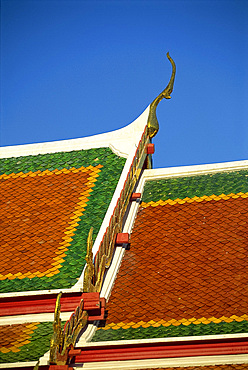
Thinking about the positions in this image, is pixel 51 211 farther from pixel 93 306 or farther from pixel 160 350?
pixel 160 350

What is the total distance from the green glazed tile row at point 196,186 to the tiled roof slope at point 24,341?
14.7ft

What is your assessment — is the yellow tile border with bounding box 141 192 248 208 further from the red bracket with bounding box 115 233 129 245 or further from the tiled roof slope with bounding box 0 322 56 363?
the tiled roof slope with bounding box 0 322 56 363

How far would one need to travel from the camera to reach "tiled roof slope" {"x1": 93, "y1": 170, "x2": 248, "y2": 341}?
12.1 meters

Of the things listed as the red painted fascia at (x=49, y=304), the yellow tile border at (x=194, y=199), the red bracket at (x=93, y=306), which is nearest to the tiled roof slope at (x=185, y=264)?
the yellow tile border at (x=194, y=199)

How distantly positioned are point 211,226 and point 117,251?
174 centimetres

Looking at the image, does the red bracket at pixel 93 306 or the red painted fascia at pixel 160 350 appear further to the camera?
the red bracket at pixel 93 306

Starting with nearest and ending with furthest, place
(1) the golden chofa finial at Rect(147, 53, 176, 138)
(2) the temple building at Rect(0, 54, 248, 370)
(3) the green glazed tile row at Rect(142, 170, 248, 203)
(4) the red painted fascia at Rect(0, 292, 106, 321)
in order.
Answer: (2) the temple building at Rect(0, 54, 248, 370) < (4) the red painted fascia at Rect(0, 292, 106, 321) < (3) the green glazed tile row at Rect(142, 170, 248, 203) < (1) the golden chofa finial at Rect(147, 53, 176, 138)

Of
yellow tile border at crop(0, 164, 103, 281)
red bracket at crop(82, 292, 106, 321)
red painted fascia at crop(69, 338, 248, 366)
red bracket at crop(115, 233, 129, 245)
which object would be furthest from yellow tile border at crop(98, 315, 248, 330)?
red bracket at crop(115, 233, 129, 245)

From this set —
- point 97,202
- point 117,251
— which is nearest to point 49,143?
point 97,202

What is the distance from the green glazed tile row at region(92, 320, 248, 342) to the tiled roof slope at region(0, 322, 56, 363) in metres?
0.77

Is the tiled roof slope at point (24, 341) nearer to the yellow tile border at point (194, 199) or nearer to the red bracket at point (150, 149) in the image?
the yellow tile border at point (194, 199)

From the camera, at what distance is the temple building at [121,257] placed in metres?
11.3

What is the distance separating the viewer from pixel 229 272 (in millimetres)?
13227

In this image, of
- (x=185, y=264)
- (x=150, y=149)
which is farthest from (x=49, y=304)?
(x=150, y=149)
